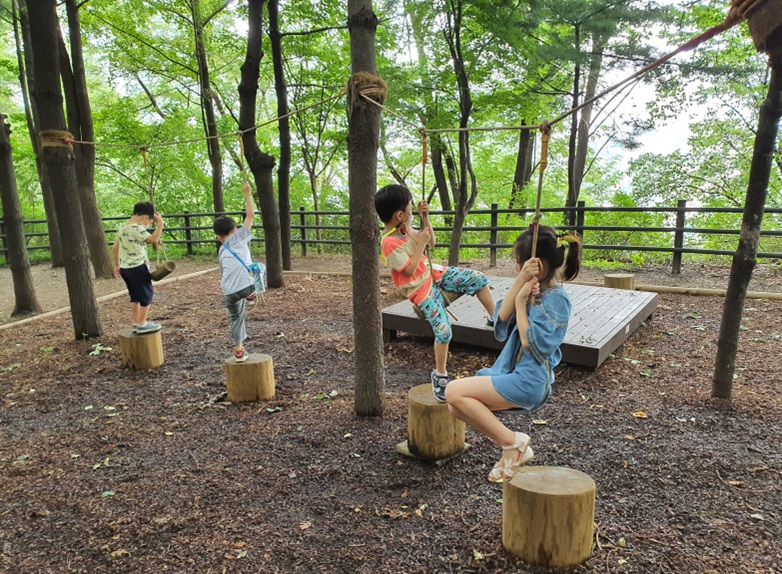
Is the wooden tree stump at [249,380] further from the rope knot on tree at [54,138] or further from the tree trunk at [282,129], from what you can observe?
the tree trunk at [282,129]

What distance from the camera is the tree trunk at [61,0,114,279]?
899cm

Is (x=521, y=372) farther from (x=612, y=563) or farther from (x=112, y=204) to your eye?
(x=112, y=204)

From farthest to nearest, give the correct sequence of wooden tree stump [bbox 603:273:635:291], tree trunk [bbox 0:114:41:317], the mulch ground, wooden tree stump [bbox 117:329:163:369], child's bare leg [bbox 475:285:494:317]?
wooden tree stump [bbox 603:273:635:291] < tree trunk [bbox 0:114:41:317] < wooden tree stump [bbox 117:329:163:369] < child's bare leg [bbox 475:285:494:317] < the mulch ground

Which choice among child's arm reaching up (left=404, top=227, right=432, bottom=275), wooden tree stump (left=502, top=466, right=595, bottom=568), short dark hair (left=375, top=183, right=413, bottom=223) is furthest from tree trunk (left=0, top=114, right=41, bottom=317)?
wooden tree stump (left=502, top=466, right=595, bottom=568)

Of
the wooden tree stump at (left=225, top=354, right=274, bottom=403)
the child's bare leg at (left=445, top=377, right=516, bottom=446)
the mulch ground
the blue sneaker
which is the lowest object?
the mulch ground

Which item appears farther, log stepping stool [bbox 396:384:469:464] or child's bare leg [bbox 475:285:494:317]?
child's bare leg [bbox 475:285:494:317]

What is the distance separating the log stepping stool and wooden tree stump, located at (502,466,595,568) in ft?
2.79

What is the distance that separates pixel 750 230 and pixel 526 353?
241 cm

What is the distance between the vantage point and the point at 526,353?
7.24 feet

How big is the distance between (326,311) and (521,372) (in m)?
5.21

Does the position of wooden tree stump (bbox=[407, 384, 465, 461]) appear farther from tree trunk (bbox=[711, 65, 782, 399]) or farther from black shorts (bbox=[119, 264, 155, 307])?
black shorts (bbox=[119, 264, 155, 307])

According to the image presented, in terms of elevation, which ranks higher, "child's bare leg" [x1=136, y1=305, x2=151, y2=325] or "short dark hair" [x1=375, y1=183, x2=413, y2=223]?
"short dark hair" [x1=375, y1=183, x2=413, y2=223]

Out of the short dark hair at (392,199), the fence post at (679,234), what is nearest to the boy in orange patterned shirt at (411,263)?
the short dark hair at (392,199)

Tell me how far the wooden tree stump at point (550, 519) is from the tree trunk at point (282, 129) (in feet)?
24.8
